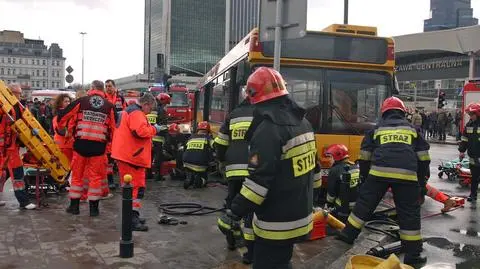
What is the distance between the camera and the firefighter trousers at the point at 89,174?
24.7 feet

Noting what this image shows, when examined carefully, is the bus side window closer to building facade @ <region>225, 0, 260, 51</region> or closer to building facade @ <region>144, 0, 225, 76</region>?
building facade @ <region>225, 0, 260, 51</region>

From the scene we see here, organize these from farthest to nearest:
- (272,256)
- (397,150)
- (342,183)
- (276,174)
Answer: (342,183)
(397,150)
(272,256)
(276,174)

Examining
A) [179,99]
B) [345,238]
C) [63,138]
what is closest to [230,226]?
[345,238]

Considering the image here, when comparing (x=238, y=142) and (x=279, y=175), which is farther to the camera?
(x=238, y=142)

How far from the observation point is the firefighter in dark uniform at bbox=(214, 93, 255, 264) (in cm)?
551

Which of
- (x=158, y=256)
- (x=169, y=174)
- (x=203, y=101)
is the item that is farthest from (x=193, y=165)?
(x=203, y=101)

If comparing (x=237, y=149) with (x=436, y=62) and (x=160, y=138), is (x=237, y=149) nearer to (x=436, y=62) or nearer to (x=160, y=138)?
(x=160, y=138)

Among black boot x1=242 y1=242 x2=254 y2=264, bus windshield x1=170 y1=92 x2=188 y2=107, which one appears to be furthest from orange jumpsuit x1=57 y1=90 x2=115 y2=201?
bus windshield x1=170 y1=92 x2=188 y2=107

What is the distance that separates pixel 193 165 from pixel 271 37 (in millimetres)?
3946

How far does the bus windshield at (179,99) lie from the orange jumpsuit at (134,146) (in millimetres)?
21603

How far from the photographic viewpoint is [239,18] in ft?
256

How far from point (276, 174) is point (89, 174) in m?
4.71

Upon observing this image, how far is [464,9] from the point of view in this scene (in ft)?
462

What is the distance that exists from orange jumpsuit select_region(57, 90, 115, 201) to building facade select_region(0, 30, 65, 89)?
103 meters
